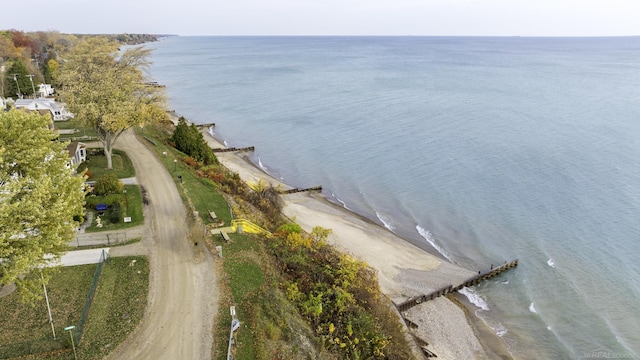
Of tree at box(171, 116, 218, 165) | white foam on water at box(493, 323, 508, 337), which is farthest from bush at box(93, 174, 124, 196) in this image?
white foam on water at box(493, 323, 508, 337)

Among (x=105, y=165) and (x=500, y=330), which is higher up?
(x=105, y=165)

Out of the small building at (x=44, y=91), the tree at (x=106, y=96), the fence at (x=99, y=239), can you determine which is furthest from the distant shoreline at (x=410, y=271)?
Answer: the small building at (x=44, y=91)

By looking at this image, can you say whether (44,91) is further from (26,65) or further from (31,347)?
(31,347)

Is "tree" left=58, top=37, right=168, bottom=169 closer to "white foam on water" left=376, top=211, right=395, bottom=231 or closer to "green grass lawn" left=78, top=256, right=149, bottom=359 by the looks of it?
"green grass lawn" left=78, top=256, right=149, bottom=359

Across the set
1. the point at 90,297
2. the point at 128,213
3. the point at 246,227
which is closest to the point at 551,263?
the point at 246,227

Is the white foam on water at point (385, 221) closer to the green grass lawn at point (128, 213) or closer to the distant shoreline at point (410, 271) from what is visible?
the distant shoreline at point (410, 271)

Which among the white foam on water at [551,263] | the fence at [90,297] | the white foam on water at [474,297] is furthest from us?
the white foam on water at [551,263]
